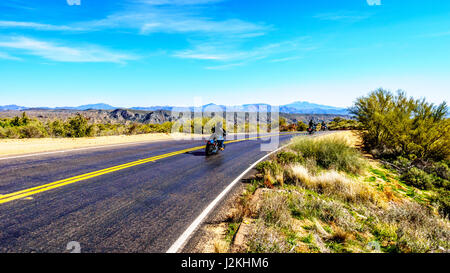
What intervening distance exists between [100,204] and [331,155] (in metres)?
9.26

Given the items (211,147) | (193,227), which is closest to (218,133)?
(211,147)

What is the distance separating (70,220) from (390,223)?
6166 millimetres

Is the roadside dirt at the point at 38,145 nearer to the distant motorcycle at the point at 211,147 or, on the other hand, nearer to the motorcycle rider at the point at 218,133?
the distant motorcycle at the point at 211,147

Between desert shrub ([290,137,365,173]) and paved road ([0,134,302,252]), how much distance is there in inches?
167

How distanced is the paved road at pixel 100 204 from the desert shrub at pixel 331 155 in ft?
14.0

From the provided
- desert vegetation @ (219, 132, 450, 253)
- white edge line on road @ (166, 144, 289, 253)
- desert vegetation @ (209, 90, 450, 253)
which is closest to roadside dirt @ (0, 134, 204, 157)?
white edge line on road @ (166, 144, 289, 253)

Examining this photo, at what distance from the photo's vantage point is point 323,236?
3.59m

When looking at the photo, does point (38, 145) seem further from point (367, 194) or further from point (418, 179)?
point (418, 179)

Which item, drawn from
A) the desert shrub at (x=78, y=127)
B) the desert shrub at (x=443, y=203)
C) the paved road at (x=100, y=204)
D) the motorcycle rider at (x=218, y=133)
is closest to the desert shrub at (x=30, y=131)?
the desert shrub at (x=78, y=127)

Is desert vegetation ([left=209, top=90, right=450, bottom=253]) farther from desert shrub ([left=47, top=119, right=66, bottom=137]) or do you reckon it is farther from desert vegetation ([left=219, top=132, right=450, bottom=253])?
desert shrub ([left=47, top=119, right=66, bottom=137])

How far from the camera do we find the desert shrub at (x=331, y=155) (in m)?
8.81

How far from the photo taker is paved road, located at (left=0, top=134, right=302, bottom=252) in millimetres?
3064

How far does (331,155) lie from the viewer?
31.4ft

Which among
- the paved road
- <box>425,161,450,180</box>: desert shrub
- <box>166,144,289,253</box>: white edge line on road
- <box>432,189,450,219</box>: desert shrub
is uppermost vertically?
the paved road
